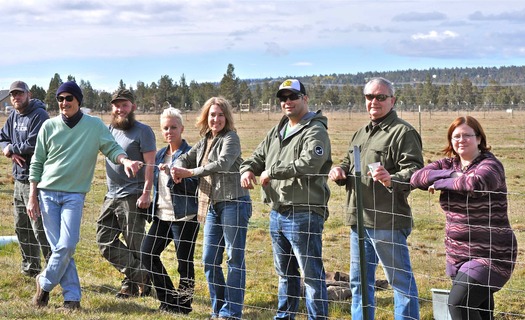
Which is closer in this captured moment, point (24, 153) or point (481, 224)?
point (481, 224)

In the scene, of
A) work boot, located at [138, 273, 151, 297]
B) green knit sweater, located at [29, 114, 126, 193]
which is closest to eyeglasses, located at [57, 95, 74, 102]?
green knit sweater, located at [29, 114, 126, 193]

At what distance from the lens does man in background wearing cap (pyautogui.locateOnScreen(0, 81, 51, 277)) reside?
25.2ft

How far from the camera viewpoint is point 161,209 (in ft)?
21.7

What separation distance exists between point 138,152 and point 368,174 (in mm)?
2545

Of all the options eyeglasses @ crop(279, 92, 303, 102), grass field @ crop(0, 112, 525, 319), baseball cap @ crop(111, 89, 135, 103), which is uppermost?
baseball cap @ crop(111, 89, 135, 103)

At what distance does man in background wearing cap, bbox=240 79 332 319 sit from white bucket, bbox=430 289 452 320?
32.0 inches

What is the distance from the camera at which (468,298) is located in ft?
15.3

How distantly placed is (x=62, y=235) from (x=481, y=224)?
352 centimetres

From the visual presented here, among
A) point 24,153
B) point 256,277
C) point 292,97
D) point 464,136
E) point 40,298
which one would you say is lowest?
point 256,277

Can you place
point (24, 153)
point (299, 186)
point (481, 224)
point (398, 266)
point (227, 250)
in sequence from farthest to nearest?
point (24, 153) → point (227, 250) → point (299, 186) → point (398, 266) → point (481, 224)

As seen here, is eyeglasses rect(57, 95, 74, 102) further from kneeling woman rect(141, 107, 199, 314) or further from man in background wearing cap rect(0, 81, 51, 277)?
man in background wearing cap rect(0, 81, 51, 277)

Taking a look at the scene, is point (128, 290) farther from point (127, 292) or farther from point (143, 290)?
point (143, 290)

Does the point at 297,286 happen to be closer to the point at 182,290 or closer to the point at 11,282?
the point at 182,290

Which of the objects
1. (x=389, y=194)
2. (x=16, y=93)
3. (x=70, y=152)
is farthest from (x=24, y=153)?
(x=389, y=194)
